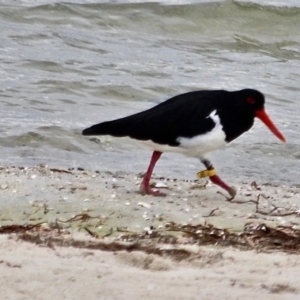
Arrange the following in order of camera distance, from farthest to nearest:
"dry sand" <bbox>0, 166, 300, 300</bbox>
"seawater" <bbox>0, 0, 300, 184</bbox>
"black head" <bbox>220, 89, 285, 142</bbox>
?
"seawater" <bbox>0, 0, 300, 184</bbox> → "black head" <bbox>220, 89, 285, 142</bbox> → "dry sand" <bbox>0, 166, 300, 300</bbox>

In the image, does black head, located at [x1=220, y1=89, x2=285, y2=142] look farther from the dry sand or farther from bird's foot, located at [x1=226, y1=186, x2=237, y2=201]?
the dry sand

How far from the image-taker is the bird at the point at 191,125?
5.32m

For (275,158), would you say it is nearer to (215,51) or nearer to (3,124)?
(3,124)

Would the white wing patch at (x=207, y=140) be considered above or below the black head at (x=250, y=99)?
below

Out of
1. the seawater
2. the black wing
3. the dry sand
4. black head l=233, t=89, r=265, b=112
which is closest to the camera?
the dry sand

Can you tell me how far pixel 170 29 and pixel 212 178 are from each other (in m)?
8.97

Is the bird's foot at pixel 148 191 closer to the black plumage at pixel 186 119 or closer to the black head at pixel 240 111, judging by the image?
the black plumage at pixel 186 119

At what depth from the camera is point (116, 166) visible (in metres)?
7.52

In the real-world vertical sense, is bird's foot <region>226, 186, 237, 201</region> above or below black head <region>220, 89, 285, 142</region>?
below

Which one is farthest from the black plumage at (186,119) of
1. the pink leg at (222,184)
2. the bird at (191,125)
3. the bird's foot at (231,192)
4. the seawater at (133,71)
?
the seawater at (133,71)

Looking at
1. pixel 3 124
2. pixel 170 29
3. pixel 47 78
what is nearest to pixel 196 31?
pixel 170 29

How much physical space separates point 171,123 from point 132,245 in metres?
1.41

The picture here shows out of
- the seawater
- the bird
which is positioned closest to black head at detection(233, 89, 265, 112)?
the bird

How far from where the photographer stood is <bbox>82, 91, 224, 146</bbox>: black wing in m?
5.32
